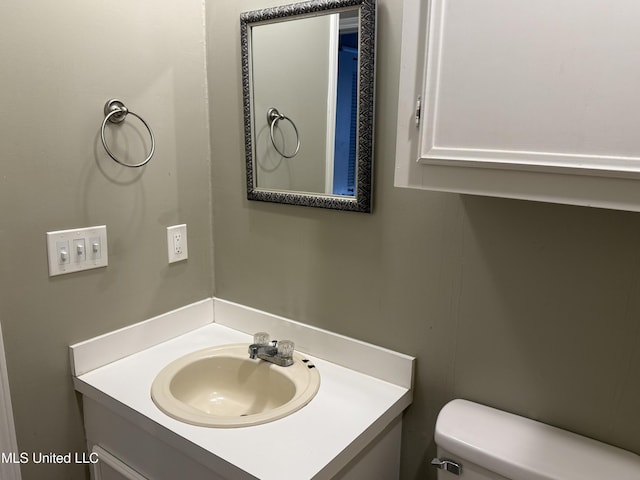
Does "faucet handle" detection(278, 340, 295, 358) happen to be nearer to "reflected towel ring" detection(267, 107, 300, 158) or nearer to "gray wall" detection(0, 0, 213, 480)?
"gray wall" detection(0, 0, 213, 480)

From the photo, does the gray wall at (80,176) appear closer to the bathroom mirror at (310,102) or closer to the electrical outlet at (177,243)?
the electrical outlet at (177,243)

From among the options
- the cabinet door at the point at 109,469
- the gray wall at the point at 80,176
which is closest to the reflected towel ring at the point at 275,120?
the gray wall at the point at 80,176

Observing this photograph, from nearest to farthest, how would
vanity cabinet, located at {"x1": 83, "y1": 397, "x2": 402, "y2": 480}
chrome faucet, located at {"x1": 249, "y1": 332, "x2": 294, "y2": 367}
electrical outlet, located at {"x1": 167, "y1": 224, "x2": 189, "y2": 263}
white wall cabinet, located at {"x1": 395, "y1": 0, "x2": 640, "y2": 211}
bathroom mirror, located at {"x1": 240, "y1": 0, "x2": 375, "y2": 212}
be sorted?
1. white wall cabinet, located at {"x1": 395, "y1": 0, "x2": 640, "y2": 211}
2. vanity cabinet, located at {"x1": 83, "y1": 397, "x2": 402, "y2": 480}
3. bathroom mirror, located at {"x1": 240, "y1": 0, "x2": 375, "y2": 212}
4. chrome faucet, located at {"x1": 249, "y1": 332, "x2": 294, "y2": 367}
5. electrical outlet, located at {"x1": 167, "y1": 224, "x2": 189, "y2": 263}

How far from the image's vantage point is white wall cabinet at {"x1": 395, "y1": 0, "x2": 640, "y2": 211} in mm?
708

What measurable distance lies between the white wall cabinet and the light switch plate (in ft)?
2.91

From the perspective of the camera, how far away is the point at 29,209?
116cm

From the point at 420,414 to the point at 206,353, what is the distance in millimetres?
651

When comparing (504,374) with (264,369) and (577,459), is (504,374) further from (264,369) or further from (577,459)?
(264,369)

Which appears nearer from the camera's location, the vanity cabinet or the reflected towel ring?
the vanity cabinet

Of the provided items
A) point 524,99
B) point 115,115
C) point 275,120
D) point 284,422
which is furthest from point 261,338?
point 524,99

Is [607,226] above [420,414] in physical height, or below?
above

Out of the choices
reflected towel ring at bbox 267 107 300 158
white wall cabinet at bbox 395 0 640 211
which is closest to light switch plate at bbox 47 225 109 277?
reflected towel ring at bbox 267 107 300 158

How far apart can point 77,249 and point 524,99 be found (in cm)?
113

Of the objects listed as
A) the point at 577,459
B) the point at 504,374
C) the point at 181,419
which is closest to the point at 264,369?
the point at 181,419
